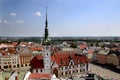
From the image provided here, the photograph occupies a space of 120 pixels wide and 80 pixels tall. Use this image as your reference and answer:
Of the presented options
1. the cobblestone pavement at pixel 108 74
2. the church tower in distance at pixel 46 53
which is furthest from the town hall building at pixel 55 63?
the cobblestone pavement at pixel 108 74

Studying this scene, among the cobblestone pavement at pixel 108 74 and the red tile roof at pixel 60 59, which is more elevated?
the red tile roof at pixel 60 59

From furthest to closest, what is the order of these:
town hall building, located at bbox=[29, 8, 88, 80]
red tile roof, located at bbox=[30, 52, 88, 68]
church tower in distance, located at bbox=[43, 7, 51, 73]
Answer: red tile roof, located at bbox=[30, 52, 88, 68] → town hall building, located at bbox=[29, 8, 88, 80] → church tower in distance, located at bbox=[43, 7, 51, 73]

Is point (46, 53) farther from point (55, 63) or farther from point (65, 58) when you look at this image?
point (65, 58)

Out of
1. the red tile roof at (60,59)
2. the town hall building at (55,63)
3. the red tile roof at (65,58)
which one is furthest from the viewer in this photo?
the red tile roof at (65,58)

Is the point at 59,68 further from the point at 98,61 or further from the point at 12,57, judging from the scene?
the point at 98,61

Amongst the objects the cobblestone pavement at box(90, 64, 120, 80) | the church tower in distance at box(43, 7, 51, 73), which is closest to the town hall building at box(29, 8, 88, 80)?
the church tower in distance at box(43, 7, 51, 73)

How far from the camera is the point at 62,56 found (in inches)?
1357

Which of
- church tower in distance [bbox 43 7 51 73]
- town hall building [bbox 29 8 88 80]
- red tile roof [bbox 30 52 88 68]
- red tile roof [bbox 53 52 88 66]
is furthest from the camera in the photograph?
red tile roof [bbox 53 52 88 66]

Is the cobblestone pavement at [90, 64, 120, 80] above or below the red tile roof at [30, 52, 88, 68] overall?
below

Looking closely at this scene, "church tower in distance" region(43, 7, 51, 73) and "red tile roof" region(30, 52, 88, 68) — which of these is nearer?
"church tower in distance" region(43, 7, 51, 73)

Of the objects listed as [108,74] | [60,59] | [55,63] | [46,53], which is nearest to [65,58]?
[60,59]

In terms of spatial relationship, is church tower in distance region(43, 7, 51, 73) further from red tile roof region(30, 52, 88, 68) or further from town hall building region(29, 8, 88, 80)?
red tile roof region(30, 52, 88, 68)

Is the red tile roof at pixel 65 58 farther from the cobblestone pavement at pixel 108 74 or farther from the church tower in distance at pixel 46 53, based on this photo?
the cobblestone pavement at pixel 108 74

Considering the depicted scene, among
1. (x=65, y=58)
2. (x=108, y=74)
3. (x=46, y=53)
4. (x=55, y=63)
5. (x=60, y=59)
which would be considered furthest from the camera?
(x=108, y=74)
